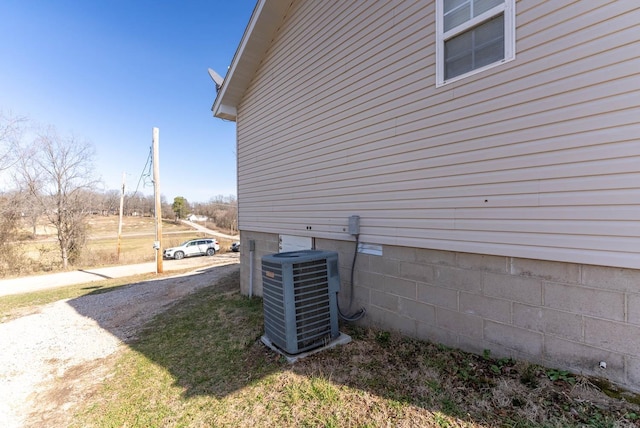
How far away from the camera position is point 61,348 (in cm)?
485

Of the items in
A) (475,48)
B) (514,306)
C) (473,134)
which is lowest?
(514,306)

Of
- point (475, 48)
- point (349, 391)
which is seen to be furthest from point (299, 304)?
point (475, 48)

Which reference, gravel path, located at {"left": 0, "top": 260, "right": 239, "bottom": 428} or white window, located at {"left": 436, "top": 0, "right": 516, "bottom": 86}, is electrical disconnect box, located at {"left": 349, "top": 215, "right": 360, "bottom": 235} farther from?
gravel path, located at {"left": 0, "top": 260, "right": 239, "bottom": 428}

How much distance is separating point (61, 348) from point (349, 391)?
5.31 metres

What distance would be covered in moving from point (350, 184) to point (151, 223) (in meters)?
59.4

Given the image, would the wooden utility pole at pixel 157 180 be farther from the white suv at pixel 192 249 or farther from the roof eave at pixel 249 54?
the white suv at pixel 192 249

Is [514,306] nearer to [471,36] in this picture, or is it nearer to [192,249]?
[471,36]

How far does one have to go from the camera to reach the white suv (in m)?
23.3

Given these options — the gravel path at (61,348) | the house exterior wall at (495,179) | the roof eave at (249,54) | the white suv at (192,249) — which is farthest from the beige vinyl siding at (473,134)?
the white suv at (192,249)

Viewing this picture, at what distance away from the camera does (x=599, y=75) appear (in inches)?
80.0

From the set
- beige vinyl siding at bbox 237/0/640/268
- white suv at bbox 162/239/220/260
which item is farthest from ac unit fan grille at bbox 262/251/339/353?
white suv at bbox 162/239/220/260

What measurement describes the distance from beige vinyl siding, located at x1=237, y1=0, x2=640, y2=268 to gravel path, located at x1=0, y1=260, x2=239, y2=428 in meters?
3.70

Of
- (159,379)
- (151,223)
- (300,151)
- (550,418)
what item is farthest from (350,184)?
(151,223)

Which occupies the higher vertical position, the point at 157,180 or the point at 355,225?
the point at 157,180
